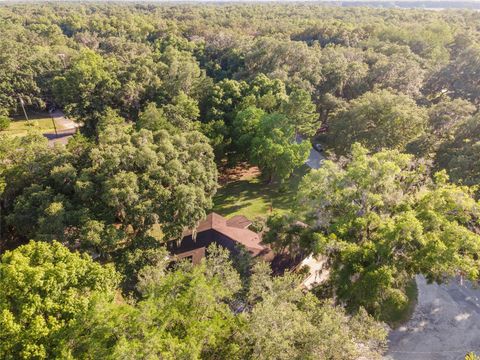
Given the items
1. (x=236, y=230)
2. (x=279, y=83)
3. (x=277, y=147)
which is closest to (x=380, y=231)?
(x=236, y=230)

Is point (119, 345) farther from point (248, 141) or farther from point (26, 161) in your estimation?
point (248, 141)

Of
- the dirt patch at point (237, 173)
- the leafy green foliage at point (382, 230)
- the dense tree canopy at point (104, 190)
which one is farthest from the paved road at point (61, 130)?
the leafy green foliage at point (382, 230)

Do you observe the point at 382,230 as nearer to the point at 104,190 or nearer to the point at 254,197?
the point at 104,190

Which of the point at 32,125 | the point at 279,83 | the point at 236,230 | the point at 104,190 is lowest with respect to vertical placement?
the point at 236,230

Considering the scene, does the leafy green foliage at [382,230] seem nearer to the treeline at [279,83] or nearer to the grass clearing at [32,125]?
the treeline at [279,83]

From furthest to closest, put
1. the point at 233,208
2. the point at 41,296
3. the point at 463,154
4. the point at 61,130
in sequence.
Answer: the point at 61,130
the point at 233,208
the point at 463,154
the point at 41,296

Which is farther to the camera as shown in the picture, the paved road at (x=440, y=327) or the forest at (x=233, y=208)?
the paved road at (x=440, y=327)

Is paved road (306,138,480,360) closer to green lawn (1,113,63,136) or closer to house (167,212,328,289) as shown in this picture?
house (167,212,328,289)
